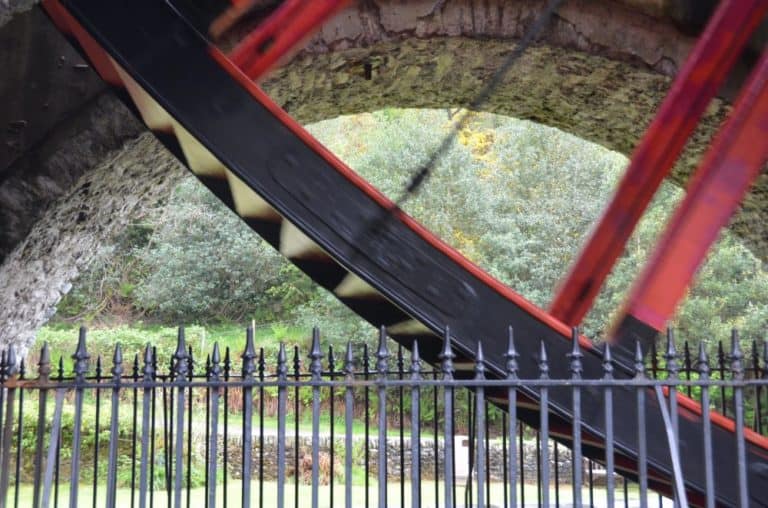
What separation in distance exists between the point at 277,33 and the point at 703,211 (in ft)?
6.18

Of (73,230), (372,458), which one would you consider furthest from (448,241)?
(73,230)

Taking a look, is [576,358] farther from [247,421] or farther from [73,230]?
[73,230]

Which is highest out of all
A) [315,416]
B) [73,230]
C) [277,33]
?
[277,33]

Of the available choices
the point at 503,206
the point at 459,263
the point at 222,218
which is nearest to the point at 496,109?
the point at 459,263

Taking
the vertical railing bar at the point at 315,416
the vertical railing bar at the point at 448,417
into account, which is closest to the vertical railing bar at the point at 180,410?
the vertical railing bar at the point at 315,416

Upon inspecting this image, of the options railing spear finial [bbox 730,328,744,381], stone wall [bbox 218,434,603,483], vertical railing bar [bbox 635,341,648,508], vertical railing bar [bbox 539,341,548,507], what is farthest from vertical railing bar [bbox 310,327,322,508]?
stone wall [bbox 218,434,603,483]

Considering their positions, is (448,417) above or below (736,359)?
below

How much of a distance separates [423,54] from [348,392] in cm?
271

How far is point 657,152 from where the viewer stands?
10.9 feet

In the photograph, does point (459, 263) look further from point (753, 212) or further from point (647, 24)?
point (753, 212)

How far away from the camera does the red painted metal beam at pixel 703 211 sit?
2895 millimetres

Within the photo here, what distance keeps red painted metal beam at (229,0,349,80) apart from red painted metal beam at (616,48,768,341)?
1631 millimetres

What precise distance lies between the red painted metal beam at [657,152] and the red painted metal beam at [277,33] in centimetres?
138

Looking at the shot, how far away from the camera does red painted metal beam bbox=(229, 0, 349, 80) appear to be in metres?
3.71
